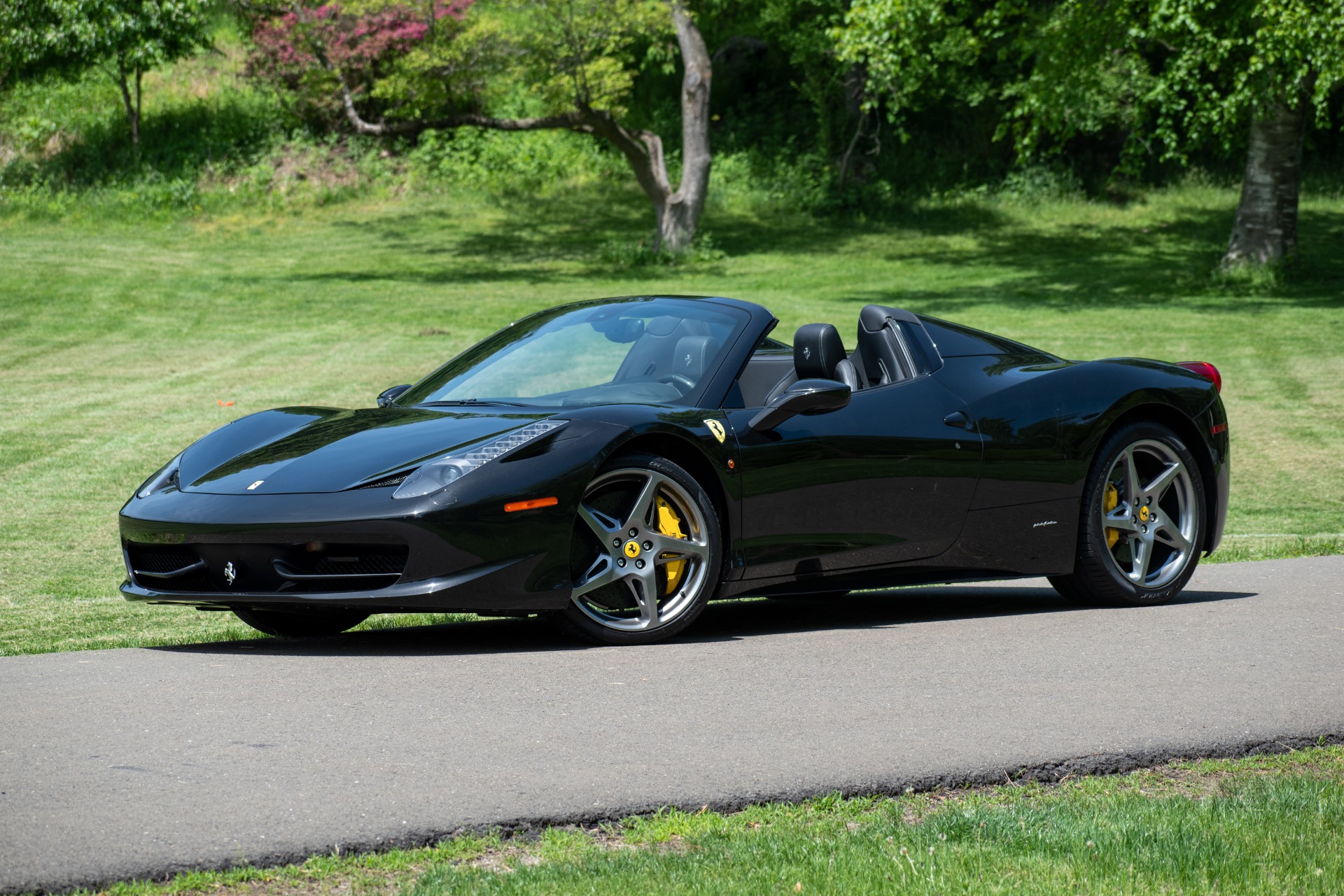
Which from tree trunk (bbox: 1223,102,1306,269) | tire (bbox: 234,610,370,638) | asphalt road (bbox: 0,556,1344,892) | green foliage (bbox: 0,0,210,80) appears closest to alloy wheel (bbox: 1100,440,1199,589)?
asphalt road (bbox: 0,556,1344,892)

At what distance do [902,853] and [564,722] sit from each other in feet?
4.62

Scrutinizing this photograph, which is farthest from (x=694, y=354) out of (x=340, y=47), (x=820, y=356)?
(x=340, y=47)

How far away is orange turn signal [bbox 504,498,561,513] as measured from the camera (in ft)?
17.6

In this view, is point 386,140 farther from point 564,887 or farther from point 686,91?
point 564,887

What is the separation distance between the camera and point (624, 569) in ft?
18.6

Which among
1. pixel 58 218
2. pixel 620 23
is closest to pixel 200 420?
pixel 620 23

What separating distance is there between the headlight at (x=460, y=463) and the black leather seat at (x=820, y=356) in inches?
51.7

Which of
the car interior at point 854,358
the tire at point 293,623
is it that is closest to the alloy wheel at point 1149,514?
the car interior at point 854,358

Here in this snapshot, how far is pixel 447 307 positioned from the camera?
81.3 feet

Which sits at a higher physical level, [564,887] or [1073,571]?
[564,887]

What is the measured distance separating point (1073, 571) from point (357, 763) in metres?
3.88

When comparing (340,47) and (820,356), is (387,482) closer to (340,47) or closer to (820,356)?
(820,356)

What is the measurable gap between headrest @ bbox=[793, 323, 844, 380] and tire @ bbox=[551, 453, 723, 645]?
3.09ft

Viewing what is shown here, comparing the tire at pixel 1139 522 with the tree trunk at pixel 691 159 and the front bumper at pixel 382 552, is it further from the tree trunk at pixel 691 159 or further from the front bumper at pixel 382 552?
the tree trunk at pixel 691 159
